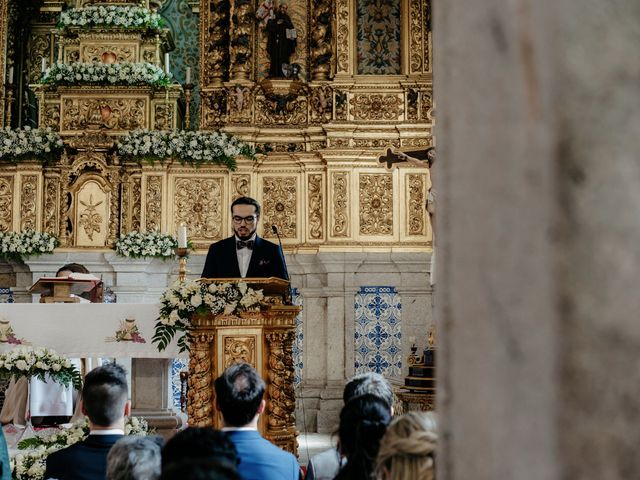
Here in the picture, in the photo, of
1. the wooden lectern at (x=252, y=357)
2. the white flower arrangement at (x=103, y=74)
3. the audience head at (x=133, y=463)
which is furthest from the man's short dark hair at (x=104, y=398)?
the white flower arrangement at (x=103, y=74)

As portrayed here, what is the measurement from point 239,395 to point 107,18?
29.9 ft

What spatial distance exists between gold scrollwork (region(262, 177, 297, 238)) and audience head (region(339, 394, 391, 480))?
8460mm

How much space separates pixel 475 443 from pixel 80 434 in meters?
5.48

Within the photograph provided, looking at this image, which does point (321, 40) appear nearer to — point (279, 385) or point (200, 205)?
point (200, 205)

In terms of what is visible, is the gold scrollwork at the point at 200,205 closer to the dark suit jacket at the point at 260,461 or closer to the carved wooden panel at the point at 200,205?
the carved wooden panel at the point at 200,205

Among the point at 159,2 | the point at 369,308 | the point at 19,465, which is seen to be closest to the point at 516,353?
the point at 19,465

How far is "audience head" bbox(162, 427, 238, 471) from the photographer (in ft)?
7.09

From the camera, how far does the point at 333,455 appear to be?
3549mm

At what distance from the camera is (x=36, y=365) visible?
22.5 ft

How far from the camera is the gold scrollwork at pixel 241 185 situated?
1145cm

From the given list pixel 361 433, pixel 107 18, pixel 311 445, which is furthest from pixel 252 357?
pixel 107 18

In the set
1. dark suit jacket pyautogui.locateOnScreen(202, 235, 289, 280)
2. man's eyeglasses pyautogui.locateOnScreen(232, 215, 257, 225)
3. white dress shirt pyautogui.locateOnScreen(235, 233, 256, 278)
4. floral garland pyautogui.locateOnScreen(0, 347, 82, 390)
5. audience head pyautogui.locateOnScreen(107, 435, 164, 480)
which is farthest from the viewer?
white dress shirt pyautogui.locateOnScreen(235, 233, 256, 278)

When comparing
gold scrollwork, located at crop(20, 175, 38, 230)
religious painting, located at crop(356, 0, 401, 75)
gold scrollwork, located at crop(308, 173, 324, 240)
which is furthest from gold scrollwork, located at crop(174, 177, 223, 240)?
religious painting, located at crop(356, 0, 401, 75)

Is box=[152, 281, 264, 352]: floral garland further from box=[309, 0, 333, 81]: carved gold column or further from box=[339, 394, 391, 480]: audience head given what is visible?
box=[309, 0, 333, 81]: carved gold column
